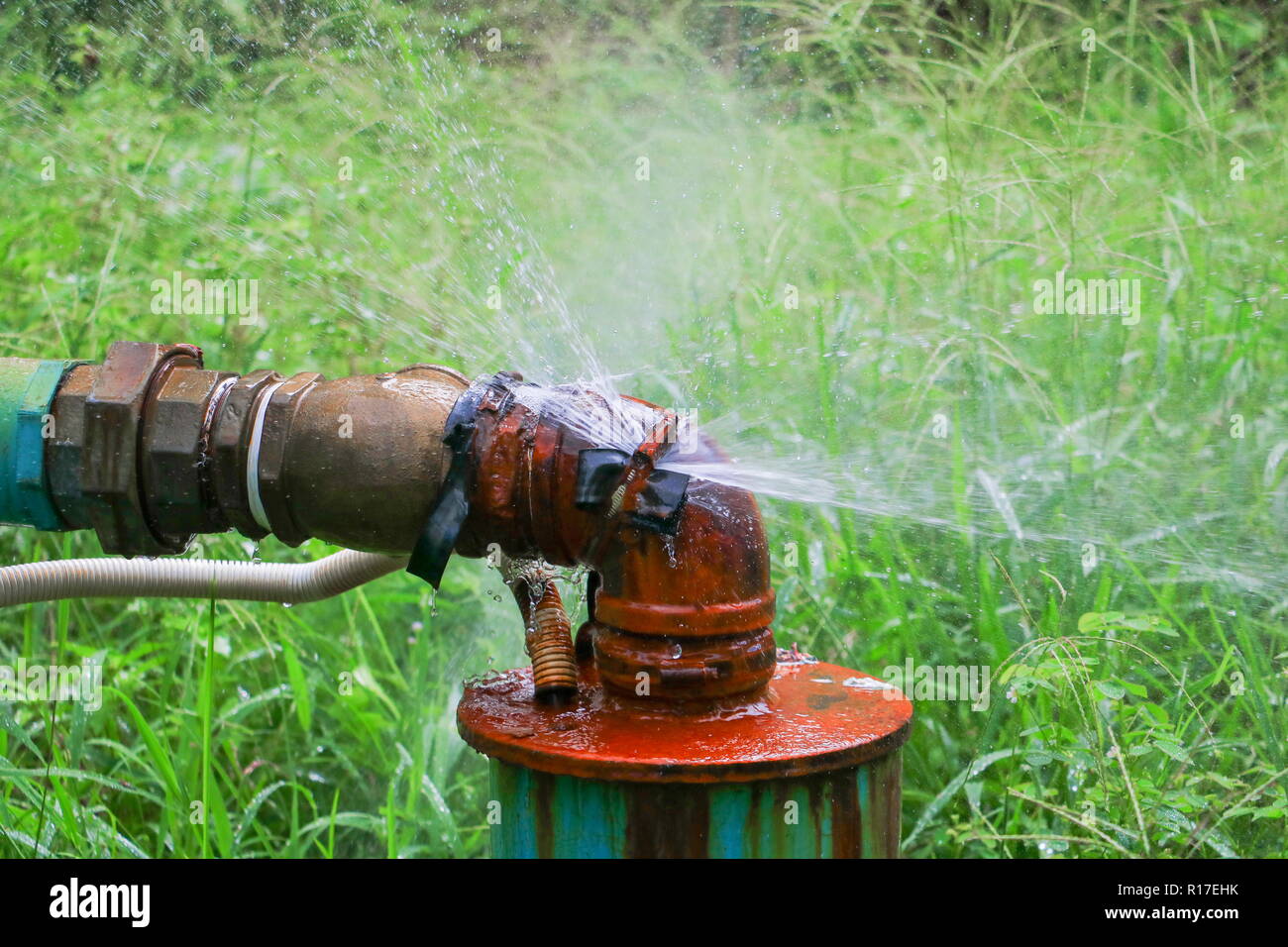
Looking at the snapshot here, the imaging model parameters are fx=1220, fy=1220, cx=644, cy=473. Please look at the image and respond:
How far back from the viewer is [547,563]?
1.83 meters

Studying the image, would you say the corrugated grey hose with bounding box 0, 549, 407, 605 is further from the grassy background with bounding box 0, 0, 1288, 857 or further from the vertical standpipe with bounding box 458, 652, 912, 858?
the vertical standpipe with bounding box 458, 652, 912, 858

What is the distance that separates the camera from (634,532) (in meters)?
1.65

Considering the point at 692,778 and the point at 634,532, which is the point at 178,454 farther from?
the point at 692,778

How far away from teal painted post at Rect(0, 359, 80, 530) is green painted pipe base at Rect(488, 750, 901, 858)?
2.42ft

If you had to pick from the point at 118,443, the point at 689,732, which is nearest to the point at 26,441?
the point at 118,443

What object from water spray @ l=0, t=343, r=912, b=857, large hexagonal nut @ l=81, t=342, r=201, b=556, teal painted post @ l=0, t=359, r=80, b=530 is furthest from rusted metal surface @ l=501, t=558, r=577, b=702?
teal painted post @ l=0, t=359, r=80, b=530

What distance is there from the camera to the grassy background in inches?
103

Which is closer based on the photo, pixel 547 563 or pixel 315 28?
pixel 547 563

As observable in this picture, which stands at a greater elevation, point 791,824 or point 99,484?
point 99,484

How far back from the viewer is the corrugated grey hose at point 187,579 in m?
2.04

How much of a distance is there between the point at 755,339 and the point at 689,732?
1935mm
